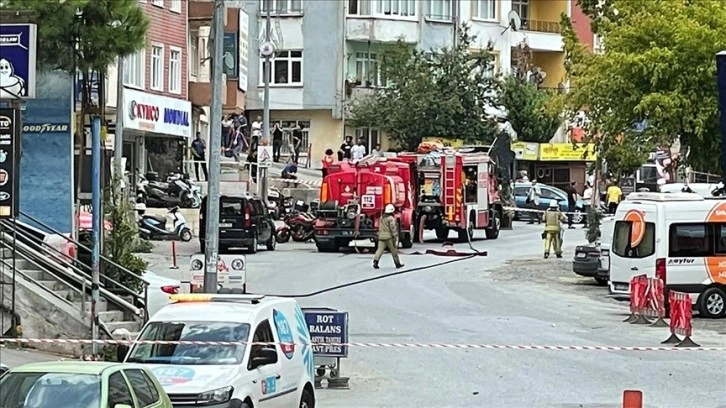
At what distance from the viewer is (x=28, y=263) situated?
2312cm

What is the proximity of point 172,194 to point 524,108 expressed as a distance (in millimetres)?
28792

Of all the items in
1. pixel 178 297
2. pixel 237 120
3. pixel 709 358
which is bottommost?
pixel 709 358

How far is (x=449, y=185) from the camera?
146 feet

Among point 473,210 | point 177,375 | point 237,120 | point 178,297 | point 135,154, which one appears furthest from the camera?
point 237,120

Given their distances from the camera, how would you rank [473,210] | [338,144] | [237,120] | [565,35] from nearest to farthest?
[565,35], [473,210], [237,120], [338,144]

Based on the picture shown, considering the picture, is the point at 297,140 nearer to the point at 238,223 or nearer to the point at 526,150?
the point at 526,150

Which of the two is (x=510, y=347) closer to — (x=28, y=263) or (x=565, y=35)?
(x=28, y=263)

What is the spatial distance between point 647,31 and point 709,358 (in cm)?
1506

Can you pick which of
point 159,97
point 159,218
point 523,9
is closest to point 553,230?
point 159,218

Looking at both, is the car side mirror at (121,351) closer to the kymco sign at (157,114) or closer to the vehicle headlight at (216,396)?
the vehicle headlight at (216,396)

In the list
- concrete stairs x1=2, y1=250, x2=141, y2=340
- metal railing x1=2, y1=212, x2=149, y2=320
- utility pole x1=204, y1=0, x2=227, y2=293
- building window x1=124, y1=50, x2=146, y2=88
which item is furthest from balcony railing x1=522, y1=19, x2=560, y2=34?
concrete stairs x1=2, y1=250, x2=141, y2=340

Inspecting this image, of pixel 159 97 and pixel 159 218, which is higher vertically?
pixel 159 97

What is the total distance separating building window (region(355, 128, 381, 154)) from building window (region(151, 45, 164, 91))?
64.9 feet

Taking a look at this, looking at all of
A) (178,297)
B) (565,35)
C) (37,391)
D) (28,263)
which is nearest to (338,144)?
(565,35)
